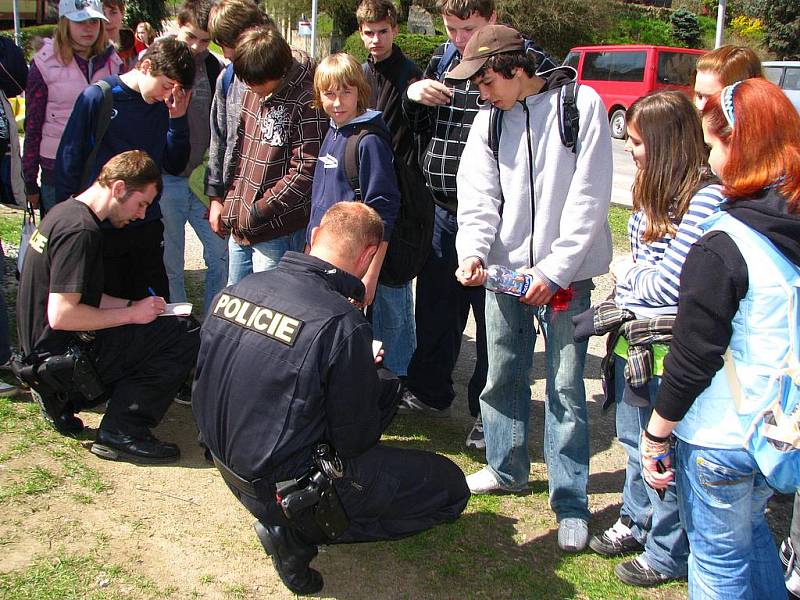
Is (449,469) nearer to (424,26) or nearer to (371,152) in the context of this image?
(371,152)

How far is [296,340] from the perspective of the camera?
8.17 ft

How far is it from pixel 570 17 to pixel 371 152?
2808 cm

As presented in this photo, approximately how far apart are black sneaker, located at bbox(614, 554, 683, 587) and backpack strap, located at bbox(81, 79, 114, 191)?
335 cm

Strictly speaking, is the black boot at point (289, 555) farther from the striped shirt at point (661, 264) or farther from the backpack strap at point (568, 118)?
the backpack strap at point (568, 118)

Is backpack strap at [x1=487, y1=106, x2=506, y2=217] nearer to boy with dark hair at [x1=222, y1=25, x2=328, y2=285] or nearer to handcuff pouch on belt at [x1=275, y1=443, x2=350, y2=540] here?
boy with dark hair at [x1=222, y1=25, x2=328, y2=285]

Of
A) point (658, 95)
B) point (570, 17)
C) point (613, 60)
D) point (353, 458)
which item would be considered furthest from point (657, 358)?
point (570, 17)

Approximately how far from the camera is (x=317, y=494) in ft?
8.66

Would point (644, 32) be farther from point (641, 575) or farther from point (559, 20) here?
point (641, 575)

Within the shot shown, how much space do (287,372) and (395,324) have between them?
5.77 ft

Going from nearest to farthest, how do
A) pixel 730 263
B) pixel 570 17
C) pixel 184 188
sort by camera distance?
pixel 730 263 → pixel 184 188 → pixel 570 17

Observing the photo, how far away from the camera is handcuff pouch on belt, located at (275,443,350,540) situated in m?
2.62

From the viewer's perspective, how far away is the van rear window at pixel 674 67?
1922cm

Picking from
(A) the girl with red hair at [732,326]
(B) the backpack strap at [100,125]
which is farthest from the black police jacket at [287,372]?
(B) the backpack strap at [100,125]

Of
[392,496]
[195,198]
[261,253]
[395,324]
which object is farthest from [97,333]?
[392,496]
